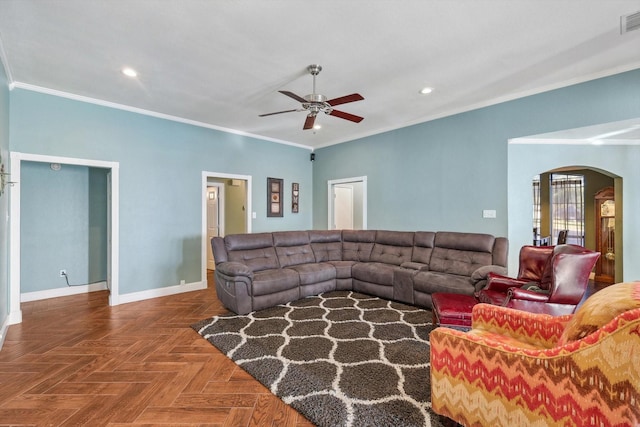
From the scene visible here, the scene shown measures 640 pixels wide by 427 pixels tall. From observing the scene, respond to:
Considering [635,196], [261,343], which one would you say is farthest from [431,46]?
[635,196]

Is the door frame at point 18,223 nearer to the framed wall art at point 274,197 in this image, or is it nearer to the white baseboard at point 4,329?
the white baseboard at point 4,329

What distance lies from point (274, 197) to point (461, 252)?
353 cm

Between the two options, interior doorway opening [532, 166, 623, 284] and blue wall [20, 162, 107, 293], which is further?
interior doorway opening [532, 166, 623, 284]

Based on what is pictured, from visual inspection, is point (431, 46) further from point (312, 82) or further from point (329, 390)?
point (329, 390)

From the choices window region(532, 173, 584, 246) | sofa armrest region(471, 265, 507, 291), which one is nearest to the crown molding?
sofa armrest region(471, 265, 507, 291)

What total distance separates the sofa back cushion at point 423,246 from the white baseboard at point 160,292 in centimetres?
343

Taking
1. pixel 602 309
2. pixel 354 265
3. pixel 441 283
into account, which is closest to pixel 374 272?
pixel 354 265

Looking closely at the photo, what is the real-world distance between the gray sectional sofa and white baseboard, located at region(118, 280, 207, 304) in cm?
112

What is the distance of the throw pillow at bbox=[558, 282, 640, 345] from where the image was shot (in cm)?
108

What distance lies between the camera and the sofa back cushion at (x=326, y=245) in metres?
4.95

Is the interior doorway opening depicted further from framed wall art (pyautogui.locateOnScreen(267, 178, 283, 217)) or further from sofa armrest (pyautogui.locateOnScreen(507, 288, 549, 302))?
framed wall art (pyautogui.locateOnScreen(267, 178, 283, 217))

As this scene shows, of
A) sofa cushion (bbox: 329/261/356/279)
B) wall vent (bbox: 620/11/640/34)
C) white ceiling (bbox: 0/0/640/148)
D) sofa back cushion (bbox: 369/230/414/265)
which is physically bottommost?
sofa cushion (bbox: 329/261/356/279)

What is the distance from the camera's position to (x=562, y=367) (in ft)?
3.81

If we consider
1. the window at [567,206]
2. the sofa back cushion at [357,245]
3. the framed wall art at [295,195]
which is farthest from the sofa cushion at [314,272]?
the window at [567,206]
